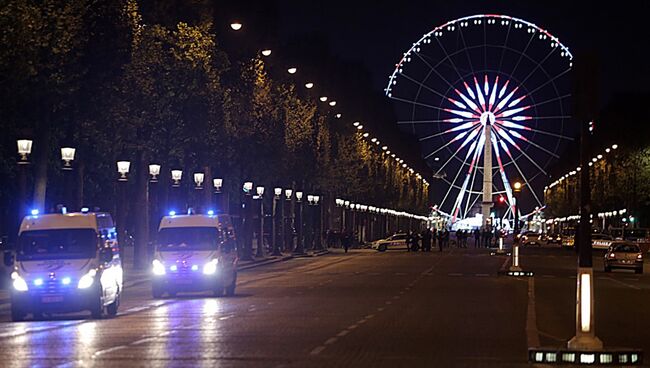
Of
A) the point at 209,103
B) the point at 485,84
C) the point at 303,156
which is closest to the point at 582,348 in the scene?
the point at 209,103

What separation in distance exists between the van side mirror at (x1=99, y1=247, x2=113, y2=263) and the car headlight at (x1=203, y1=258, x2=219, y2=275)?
27.8 ft

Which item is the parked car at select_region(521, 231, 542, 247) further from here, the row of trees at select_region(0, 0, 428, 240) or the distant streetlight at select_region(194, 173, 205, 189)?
the distant streetlight at select_region(194, 173, 205, 189)

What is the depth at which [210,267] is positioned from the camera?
44.2 m

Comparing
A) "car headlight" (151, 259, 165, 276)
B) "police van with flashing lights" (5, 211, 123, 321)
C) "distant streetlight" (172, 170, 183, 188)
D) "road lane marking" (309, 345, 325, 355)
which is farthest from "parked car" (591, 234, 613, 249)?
"road lane marking" (309, 345, 325, 355)

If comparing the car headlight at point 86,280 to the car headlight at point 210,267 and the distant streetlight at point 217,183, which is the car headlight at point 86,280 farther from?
the distant streetlight at point 217,183

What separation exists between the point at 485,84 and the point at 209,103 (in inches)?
2089

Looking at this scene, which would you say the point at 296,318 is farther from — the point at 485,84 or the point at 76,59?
the point at 485,84

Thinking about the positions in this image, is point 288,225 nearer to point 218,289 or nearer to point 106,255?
point 218,289

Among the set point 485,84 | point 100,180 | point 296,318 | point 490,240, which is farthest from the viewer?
point 490,240

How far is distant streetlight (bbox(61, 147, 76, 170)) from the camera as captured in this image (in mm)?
51750

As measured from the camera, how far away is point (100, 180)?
78625mm

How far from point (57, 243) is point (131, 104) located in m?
28.6

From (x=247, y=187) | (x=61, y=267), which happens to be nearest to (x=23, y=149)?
(x=61, y=267)

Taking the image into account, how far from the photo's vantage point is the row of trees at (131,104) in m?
50.2
